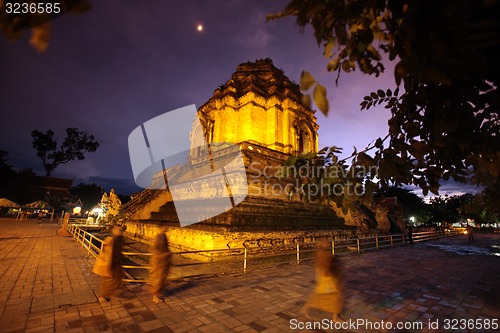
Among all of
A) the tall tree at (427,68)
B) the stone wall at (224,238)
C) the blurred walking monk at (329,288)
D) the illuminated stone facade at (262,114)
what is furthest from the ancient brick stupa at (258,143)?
the tall tree at (427,68)

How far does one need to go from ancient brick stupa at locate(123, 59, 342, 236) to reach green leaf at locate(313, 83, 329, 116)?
8231 mm

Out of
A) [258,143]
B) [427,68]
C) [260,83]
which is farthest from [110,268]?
[260,83]

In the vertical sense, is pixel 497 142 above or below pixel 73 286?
above

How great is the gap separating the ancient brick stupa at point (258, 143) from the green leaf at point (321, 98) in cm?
823

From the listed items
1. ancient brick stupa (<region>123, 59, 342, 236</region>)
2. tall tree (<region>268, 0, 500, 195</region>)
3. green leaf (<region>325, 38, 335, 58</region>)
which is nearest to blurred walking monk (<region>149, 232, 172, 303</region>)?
ancient brick stupa (<region>123, 59, 342, 236</region>)

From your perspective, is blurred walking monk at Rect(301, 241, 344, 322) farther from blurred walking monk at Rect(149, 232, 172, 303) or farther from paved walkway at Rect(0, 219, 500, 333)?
blurred walking monk at Rect(149, 232, 172, 303)

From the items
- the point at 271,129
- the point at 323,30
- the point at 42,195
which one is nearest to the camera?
the point at 323,30

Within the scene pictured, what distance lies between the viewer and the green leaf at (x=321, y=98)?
157 centimetres

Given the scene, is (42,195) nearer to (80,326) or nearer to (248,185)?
(248,185)

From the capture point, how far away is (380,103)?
138 inches

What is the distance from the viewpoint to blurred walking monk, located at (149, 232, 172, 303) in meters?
4.93

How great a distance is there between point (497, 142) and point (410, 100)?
97 centimetres

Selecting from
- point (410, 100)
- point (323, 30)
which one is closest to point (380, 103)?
point (410, 100)

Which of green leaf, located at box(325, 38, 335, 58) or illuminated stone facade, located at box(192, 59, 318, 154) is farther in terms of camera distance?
illuminated stone facade, located at box(192, 59, 318, 154)
